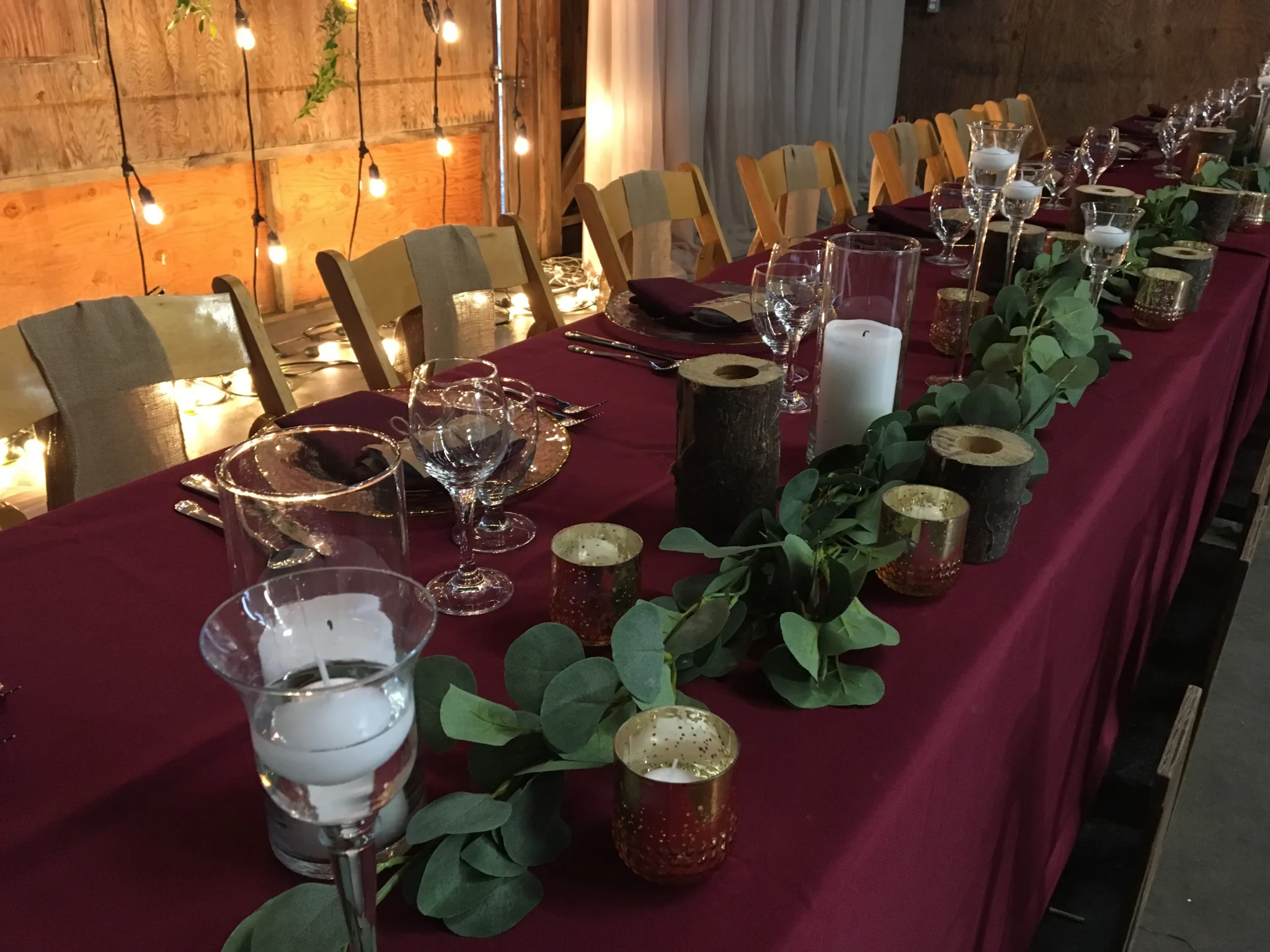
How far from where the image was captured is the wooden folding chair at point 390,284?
1.50m

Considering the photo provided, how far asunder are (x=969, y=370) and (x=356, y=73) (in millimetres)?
2724

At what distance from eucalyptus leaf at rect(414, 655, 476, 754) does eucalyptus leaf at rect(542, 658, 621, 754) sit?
0.05 metres

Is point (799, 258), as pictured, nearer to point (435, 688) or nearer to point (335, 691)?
point (435, 688)

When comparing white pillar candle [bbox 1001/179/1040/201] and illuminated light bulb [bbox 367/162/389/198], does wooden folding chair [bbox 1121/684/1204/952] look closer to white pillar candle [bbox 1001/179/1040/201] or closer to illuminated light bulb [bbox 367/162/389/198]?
white pillar candle [bbox 1001/179/1040/201]

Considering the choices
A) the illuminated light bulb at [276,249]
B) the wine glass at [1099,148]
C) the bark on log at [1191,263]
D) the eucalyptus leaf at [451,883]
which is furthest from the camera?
the illuminated light bulb at [276,249]

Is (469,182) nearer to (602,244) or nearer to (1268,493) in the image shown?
(602,244)

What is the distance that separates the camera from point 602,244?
2025 millimetres

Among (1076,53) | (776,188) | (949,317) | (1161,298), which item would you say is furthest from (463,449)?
(1076,53)

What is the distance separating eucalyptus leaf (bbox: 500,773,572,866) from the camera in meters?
0.54

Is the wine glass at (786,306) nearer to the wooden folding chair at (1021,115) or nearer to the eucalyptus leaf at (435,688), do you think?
the eucalyptus leaf at (435,688)

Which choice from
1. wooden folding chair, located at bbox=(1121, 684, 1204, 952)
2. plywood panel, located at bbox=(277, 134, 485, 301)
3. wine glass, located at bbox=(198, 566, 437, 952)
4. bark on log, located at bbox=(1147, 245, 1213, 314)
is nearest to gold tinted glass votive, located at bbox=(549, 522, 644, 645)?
wine glass, located at bbox=(198, 566, 437, 952)

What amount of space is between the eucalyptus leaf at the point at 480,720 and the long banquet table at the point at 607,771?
0.07 meters

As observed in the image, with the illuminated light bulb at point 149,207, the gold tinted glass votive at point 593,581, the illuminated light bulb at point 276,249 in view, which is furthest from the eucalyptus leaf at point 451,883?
the illuminated light bulb at point 276,249

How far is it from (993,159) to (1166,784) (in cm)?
78
